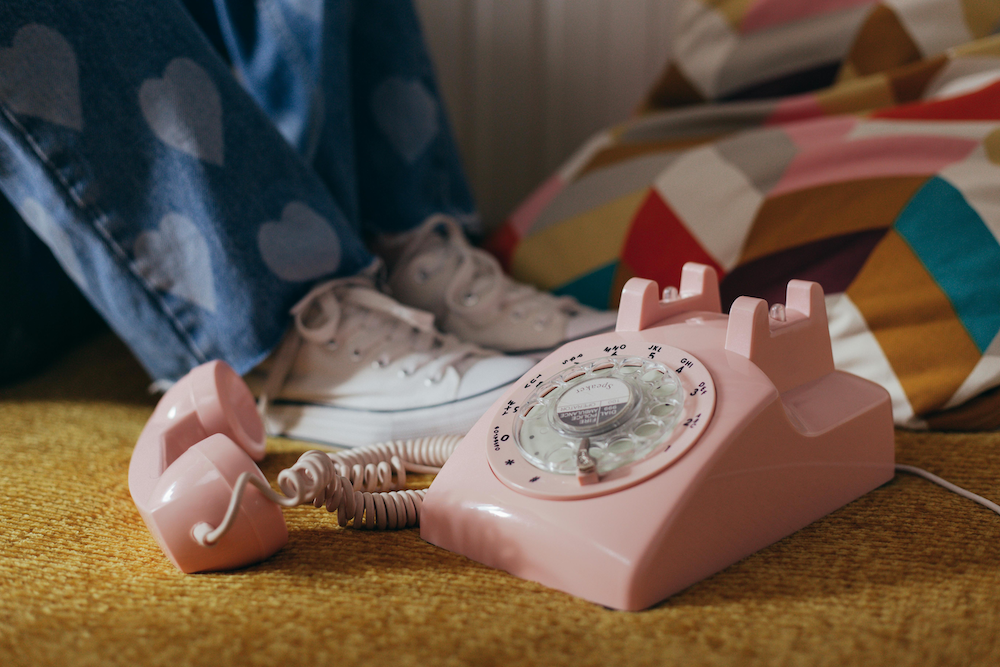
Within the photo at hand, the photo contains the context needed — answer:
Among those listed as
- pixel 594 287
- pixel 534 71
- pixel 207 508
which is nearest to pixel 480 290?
pixel 594 287

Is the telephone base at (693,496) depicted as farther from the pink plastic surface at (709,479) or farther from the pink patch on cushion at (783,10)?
the pink patch on cushion at (783,10)

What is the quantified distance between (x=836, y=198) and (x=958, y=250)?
14 centimetres

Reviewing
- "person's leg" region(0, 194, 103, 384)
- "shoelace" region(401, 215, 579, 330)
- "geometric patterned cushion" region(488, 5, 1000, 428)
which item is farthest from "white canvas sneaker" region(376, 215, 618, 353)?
"person's leg" region(0, 194, 103, 384)

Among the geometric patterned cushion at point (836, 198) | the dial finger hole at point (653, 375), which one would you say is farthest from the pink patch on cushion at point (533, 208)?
the dial finger hole at point (653, 375)

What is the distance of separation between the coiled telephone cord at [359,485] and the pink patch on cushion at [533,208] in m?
0.50

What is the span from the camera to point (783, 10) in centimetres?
109

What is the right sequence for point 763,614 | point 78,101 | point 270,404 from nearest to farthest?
1. point 763,614
2. point 78,101
3. point 270,404

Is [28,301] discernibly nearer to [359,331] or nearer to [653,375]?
[359,331]

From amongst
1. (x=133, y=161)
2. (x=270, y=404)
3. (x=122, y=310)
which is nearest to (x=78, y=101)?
(x=133, y=161)

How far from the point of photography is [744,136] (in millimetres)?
947

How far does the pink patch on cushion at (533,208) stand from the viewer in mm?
1078

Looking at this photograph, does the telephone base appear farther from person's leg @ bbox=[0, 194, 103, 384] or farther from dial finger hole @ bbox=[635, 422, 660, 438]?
person's leg @ bbox=[0, 194, 103, 384]

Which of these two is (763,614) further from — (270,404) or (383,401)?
(270,404)

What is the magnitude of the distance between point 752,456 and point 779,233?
0.43m
